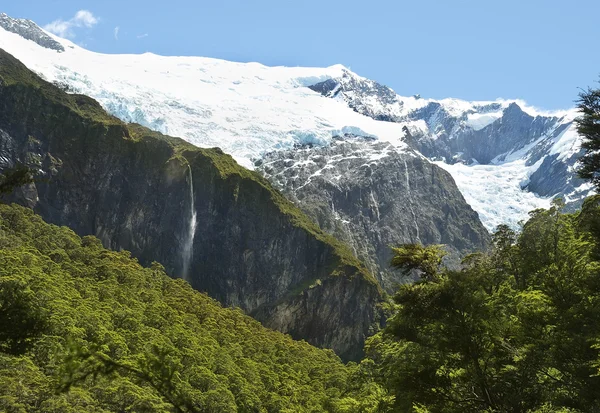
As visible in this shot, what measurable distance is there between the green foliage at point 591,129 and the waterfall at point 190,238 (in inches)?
5472

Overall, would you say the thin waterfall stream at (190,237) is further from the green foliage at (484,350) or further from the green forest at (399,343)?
the green foliage at (484,350)

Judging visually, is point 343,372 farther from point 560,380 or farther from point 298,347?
point 560,380

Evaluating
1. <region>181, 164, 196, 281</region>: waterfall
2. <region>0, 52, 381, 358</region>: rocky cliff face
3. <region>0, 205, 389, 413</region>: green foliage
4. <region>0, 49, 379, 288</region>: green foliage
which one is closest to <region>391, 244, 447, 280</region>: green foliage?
<region>0, 205, 389, 413</region>: green foliage

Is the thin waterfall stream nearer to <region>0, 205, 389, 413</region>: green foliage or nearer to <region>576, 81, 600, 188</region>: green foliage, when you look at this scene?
<region>0, 205, 389, 413</region>: green foliage

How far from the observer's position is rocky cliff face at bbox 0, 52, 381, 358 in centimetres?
14750

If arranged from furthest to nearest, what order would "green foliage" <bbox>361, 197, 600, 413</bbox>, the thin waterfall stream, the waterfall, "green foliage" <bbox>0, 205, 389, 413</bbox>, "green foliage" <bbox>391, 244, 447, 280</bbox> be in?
the thin waterfall stream < the waterfall < "green foliage" <bbox>391, 244, 447, 280</bbox> < "green foliage" <bbox>361, 197, 600, 413</bbox> < "green foliage" <bbox>0, 205, 389, 413</bbox>

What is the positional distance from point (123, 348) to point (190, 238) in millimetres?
108853

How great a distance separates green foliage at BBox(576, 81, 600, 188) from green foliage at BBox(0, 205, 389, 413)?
16.3m

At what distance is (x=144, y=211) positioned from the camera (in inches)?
6230

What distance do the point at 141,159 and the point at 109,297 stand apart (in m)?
93.7

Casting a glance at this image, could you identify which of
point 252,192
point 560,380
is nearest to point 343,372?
point 560,380

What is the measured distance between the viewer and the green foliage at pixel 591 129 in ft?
81.8

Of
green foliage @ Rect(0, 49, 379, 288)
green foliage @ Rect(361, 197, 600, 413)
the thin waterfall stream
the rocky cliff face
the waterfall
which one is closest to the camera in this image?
green foliage @ Rect(361, 197, 600, 413)

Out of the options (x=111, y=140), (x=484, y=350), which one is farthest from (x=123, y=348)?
(x=111, y=140)
